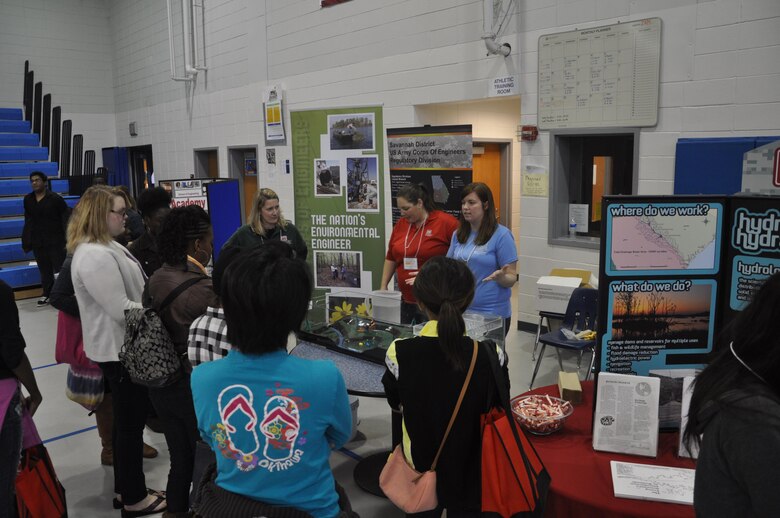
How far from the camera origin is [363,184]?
6.51m

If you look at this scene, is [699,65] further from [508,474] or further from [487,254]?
[508,474]

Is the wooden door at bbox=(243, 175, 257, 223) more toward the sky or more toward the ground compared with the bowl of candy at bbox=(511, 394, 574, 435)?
more toward the sky

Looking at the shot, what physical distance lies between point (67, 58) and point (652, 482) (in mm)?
13566

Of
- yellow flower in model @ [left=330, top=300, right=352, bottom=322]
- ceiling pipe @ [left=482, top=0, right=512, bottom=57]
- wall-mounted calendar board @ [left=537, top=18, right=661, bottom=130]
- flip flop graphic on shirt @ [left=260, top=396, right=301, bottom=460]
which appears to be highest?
ceiling pipe @ [left=482, top=0, right=512, bottom=57]

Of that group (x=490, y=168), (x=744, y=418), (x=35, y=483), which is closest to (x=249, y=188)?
(x=490, y=168)

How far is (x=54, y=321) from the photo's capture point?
6625 mm

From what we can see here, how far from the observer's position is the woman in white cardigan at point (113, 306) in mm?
2586

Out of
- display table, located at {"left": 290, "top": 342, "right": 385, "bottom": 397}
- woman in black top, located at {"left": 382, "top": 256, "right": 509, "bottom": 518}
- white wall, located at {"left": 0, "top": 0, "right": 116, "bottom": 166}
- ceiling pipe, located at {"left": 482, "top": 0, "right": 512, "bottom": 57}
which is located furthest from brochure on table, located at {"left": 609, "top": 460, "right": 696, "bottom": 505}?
white wall, located at {"left": 0, "top": 0, "right": 116, "bottom": 166}

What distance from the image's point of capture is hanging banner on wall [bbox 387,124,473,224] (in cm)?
503

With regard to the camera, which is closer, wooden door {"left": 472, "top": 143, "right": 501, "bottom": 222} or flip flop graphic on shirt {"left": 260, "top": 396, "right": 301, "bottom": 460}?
flip flop graphic on shirt {"left": 260, "top": 396, "right": 301, "bottom": 460}

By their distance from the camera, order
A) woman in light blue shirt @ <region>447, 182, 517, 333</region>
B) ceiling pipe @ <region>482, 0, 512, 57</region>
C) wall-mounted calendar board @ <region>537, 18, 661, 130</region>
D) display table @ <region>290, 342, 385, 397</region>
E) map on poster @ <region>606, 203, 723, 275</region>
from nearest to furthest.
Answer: map on poster @ <region>606, 203, 723, 275</region>
display table @ <region>290, 342, 385, 397</region>
woman in light blue shirt @ <region>447, 182, 517, 333</region>
wall-mounted calendar board @ <region>537, 18, 661, 130</region>
ceiling pipe @ <region>482, 0, 512, 57</region>

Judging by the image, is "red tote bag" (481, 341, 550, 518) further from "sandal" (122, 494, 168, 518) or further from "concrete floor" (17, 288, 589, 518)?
"sandal" (122, 494, 168, 518)

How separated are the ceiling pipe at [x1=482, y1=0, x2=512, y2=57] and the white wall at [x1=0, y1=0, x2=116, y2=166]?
33.1ft

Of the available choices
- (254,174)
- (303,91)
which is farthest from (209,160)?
(303,91)
